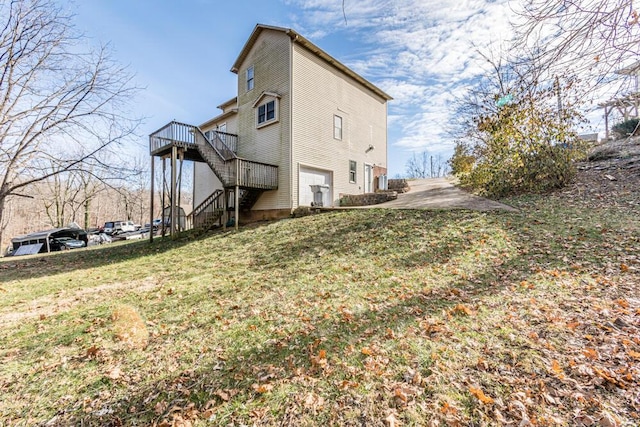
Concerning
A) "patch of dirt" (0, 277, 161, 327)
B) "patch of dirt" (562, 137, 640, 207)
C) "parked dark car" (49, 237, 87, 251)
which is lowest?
"parked dark car" (49, 237, 87, 251)

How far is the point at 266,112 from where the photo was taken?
1361 cm

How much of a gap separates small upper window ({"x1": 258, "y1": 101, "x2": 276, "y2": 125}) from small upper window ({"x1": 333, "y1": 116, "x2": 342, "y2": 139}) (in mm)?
3493

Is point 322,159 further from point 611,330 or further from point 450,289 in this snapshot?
point 611,330

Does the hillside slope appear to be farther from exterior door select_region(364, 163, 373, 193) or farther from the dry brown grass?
exterior door select_region(364, 163, 373, 193)

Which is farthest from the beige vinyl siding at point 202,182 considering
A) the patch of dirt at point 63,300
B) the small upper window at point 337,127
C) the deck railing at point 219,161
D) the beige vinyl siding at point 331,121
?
the patch of dirt at point 63,300

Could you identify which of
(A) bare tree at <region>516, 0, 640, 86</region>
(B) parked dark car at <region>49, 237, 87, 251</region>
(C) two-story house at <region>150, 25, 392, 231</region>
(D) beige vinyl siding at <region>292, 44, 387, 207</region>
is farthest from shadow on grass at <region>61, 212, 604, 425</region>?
(B) parked dark car at <region>49, 237, 87, 251</region>

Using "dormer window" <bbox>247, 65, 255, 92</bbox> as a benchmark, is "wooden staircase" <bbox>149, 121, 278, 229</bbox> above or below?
below

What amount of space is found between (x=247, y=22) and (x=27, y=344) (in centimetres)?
1535

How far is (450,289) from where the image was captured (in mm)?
4543

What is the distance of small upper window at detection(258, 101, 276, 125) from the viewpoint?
13.2m

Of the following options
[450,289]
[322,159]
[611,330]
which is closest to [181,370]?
[450,289]

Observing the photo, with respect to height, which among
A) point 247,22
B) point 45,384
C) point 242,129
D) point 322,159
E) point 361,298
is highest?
point 247,22

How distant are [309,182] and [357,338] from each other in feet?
35.1

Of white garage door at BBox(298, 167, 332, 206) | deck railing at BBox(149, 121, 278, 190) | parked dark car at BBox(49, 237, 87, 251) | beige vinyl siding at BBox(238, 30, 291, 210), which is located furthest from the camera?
parked dark car at BBox(49, 237, 87, 251)
